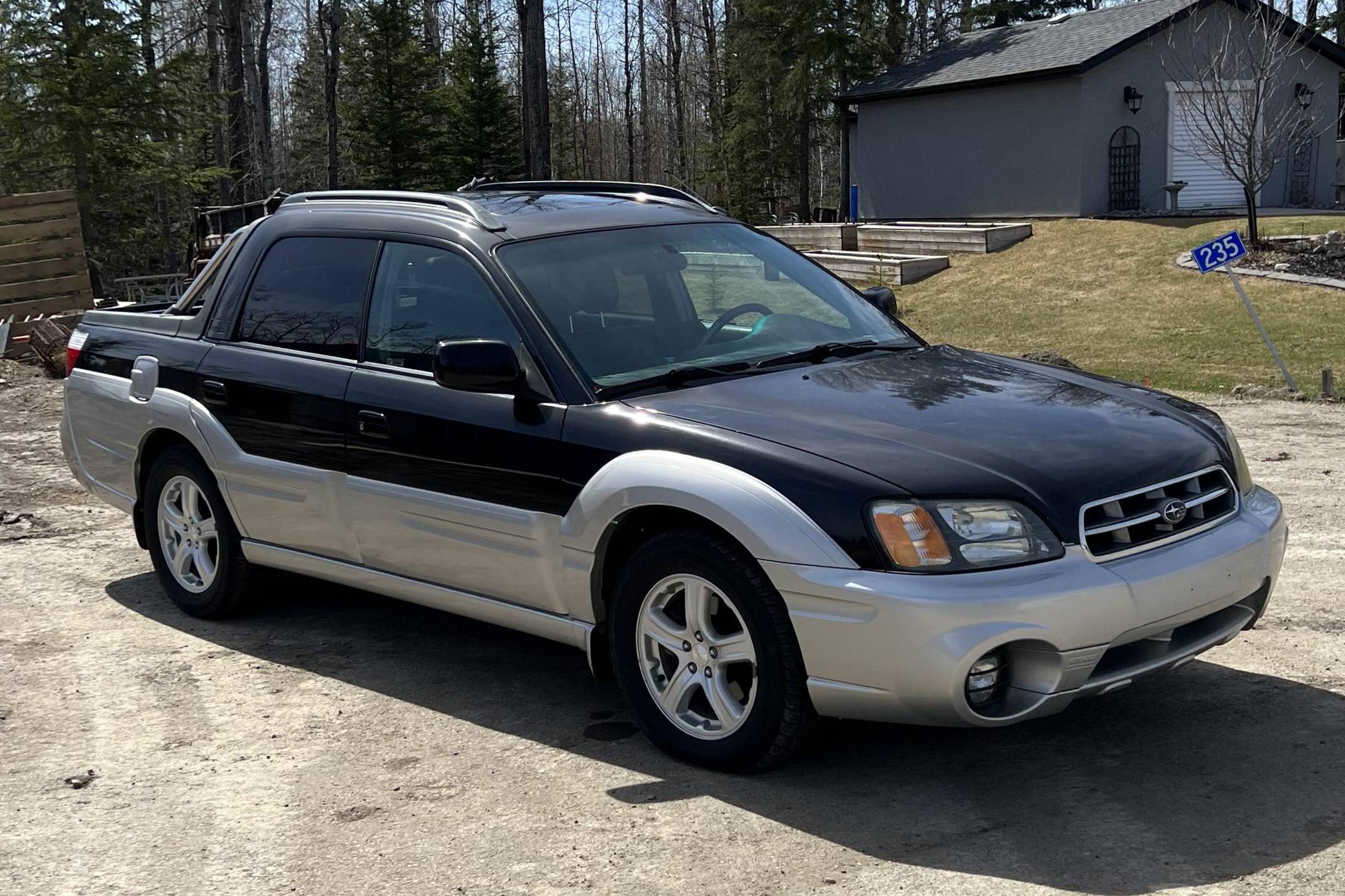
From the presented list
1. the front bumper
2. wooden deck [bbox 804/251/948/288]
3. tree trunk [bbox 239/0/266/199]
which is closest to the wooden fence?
wooden deck [bbox 804/251/948/288]

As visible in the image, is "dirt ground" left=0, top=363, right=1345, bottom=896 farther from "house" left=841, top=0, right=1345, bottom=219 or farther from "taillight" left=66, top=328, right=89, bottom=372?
"house" left=841, top=0, right=1345, bottom=219

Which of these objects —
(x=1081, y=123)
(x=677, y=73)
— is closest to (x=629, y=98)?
(x=677, y=73)

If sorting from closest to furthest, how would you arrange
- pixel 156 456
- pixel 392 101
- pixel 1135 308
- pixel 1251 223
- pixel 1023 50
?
1. pixel 156 456
2. pixel 1135 308
3. pixel 1251 223
4. pixel 1023 50
5. pixel 392 101

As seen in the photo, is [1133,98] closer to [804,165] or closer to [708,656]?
[804,165]

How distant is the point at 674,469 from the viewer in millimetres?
4340

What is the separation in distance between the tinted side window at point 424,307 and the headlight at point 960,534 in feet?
5.59

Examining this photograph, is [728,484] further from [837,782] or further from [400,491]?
[400,491]

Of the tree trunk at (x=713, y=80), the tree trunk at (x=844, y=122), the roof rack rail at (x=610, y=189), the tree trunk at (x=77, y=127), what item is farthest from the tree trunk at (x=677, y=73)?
the roof rack rail at (x=610, y=189)

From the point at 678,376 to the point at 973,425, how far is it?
3.50ft

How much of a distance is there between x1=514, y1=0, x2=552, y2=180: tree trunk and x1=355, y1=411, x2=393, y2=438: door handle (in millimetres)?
19486

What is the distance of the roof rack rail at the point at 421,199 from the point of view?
17.7 feet

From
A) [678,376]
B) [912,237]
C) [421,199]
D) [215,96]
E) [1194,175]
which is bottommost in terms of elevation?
[678,376]

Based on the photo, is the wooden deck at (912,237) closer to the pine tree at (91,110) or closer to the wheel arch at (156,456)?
the pine tree at (91,110)

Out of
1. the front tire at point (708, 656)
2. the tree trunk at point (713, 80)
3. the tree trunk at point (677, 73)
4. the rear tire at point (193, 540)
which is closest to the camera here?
the front tire at point (708, 656)
